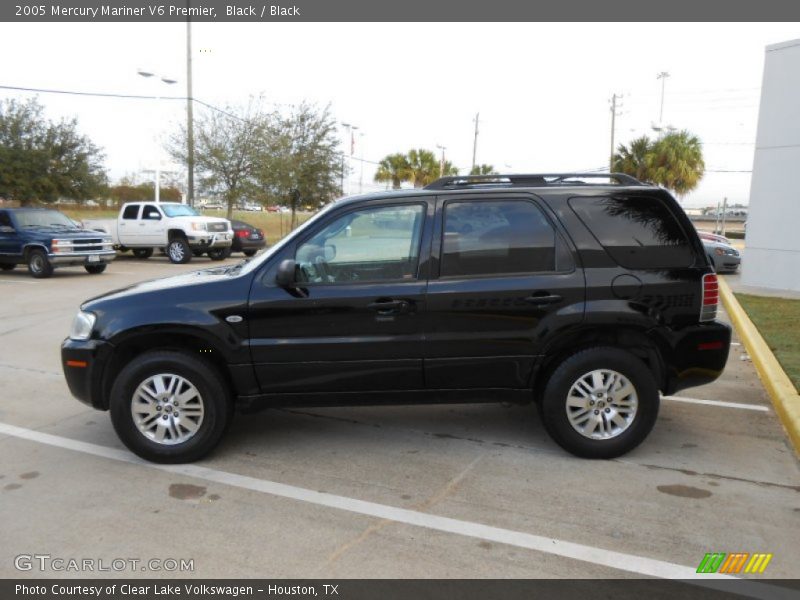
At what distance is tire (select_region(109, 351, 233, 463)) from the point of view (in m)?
4.58

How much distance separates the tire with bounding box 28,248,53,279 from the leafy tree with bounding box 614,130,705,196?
96.4 ft

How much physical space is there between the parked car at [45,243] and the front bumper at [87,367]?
1328 cm

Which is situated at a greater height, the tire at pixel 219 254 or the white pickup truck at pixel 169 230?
the white pickup truck at pixel 169 230

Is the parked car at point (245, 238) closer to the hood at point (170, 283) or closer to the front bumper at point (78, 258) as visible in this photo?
the front bumper at point (78, 258)

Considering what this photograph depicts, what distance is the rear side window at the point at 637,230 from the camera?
468 cm

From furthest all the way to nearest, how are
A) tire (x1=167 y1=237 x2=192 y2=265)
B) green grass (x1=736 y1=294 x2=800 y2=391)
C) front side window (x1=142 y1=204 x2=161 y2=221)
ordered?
front side window (x1=142 y1=204 x2=161 y2=221) → tire (x1=167 y1=237 x2=192 y2=265) → green grass (x1=736 y1=294 x2=800 y2=391)

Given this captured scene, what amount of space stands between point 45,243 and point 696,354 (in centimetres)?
1605

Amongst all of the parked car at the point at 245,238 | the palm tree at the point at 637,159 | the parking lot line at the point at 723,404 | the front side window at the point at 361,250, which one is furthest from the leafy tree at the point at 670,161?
the front side window at the point at 361,250

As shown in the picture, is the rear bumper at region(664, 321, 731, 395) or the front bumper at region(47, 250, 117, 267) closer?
the rear bumper at region(664, 321, 731, 395)

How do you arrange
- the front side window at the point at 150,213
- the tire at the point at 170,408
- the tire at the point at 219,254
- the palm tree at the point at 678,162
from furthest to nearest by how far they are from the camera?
1. the palm tree at the point at 678,162
2. the tire at the point at 219,254
3. the front side window at the point at 150,213
4. the tire at the point at 170,408

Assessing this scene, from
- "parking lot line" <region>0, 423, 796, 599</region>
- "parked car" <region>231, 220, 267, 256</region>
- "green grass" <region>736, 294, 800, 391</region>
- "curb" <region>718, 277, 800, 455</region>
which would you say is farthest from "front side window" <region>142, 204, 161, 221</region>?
"parking lot line" <region>0, 423, 796, 599</region>

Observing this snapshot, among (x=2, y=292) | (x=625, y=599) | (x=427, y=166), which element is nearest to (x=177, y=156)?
(x=2, y=292)

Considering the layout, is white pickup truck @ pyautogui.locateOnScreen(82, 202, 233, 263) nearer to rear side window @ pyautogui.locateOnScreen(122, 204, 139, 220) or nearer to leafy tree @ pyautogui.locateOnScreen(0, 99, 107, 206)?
rear side window @ pyautogui.locateOnScreen(122, 204, 139, 220)

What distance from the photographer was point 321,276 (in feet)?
15.3
